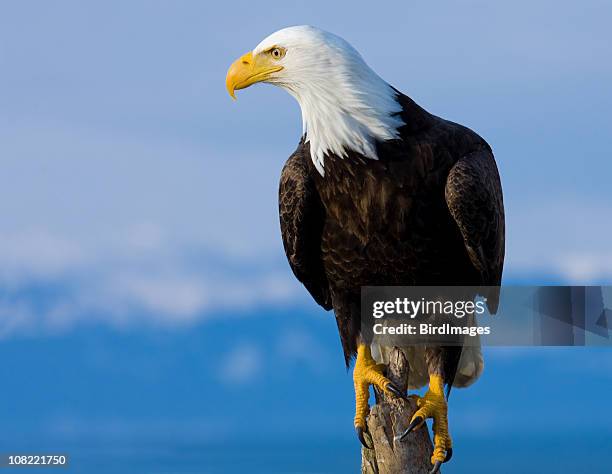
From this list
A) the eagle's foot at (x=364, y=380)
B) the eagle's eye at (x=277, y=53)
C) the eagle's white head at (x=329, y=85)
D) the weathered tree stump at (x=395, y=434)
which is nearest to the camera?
the eagle's white head at (x=329, y=85)

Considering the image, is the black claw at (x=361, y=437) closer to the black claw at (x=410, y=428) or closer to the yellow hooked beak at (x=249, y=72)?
the black claw at (x=410, y=428)

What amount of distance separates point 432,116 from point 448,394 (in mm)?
2243

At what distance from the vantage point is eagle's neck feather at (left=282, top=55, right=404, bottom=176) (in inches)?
330

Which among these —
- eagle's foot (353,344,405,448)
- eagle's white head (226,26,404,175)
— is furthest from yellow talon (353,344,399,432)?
eagle's white head (226,26,404,175)

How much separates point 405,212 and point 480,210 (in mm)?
617

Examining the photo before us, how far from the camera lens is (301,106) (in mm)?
8609

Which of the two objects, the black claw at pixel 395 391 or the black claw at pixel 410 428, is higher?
the black claw at pixel 395 391

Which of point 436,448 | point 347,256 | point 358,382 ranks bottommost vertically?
point 436,448

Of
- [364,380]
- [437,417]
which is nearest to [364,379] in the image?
[364,380]

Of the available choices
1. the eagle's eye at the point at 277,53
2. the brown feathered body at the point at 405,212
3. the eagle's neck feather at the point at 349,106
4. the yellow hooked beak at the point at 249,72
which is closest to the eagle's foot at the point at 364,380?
the brown feathered body at the point at 405,212

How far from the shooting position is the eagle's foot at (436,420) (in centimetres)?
864

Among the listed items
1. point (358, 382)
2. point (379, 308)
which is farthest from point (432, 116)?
point (358, 382)

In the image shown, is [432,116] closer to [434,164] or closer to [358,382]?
[434,164]

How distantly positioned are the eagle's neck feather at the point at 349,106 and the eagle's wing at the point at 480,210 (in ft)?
2.03
